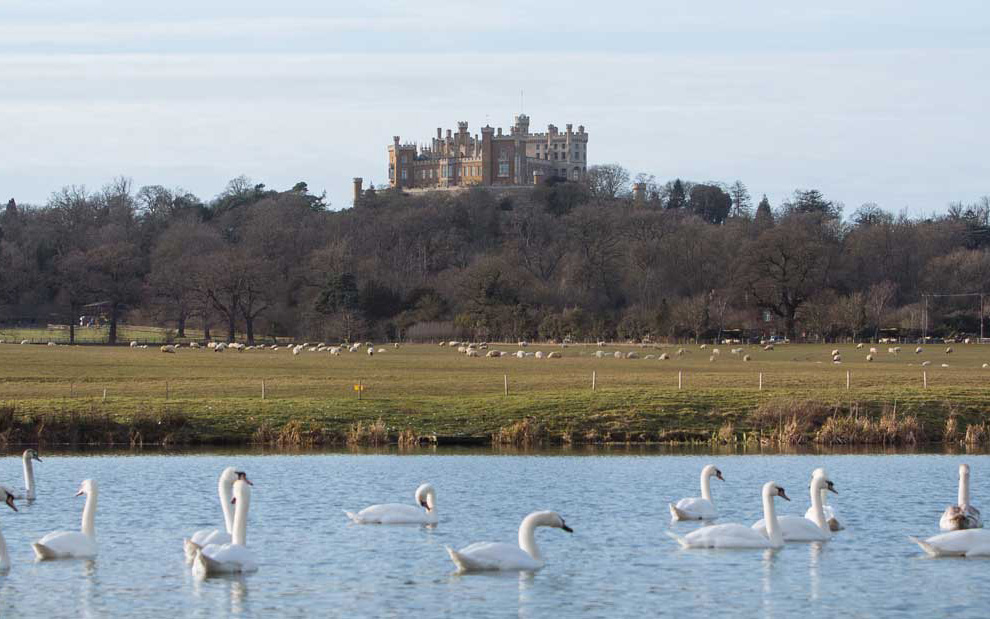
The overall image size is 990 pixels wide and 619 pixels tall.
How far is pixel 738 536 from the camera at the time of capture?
20906 millimetres

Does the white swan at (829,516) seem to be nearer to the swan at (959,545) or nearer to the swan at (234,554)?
the swan at (959,545)

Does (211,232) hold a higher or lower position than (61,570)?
higher

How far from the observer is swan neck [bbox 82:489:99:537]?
20.3m

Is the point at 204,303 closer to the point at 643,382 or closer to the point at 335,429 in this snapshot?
the point at 643,382

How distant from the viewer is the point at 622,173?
19938cm

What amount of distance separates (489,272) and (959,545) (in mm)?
92806

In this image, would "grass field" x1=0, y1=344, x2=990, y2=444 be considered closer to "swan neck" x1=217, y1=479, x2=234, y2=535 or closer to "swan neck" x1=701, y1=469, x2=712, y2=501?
"swan neck" x1=701, y1=469, x2=712, y2=501

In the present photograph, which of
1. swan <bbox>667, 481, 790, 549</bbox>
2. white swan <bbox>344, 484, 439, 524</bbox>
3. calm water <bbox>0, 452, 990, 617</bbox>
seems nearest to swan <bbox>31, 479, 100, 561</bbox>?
calm water <bbox>0, 452, 990, 617</bbox>

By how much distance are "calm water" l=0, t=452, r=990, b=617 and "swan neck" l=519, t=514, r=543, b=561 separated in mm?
342

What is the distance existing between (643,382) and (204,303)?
67677 mm

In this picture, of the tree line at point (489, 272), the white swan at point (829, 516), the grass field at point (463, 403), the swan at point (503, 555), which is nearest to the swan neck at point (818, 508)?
the white swan at point (829, 516)

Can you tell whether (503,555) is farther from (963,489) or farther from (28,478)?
(28,478)

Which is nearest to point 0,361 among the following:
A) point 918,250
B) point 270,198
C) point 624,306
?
point 624,306

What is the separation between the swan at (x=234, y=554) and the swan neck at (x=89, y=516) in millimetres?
1788
